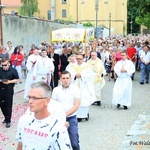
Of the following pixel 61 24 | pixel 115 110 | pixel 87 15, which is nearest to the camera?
pixel 115 110

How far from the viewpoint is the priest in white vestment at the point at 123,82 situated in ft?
40.6

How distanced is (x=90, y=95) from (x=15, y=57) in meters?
7.64

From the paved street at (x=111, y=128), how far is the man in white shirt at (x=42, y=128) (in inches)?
162

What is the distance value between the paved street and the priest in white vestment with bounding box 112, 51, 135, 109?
24 cm

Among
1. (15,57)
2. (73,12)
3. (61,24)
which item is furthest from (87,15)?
(15,57)

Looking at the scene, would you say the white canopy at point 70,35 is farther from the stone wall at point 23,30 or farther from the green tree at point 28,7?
the green tree at point 28,7

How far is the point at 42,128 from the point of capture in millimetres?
A: 3855

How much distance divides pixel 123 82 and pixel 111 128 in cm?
323

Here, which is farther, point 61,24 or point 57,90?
point 61,24

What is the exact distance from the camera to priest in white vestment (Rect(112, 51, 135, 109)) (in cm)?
1238

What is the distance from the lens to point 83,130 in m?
→ 9.45

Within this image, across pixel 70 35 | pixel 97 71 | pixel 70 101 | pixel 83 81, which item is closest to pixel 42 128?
pixel 70 101

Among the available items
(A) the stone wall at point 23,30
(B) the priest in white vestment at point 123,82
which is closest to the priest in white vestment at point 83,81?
(B) the priest in white vestment at point 123,82

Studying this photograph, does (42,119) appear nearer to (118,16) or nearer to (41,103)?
(41,103)
